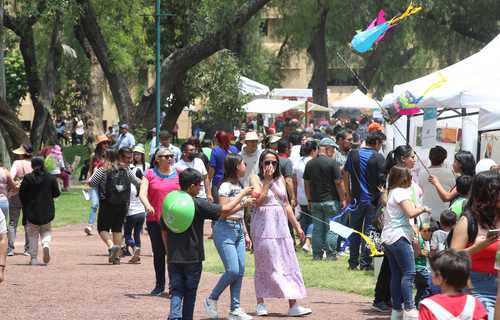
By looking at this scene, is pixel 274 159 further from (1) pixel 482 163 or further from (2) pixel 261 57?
(2) pixel 261 57

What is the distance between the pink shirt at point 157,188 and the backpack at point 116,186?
8.74 ft

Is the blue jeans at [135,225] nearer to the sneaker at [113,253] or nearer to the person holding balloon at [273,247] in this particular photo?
the sneaker at [113,253]

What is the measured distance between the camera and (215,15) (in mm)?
28672

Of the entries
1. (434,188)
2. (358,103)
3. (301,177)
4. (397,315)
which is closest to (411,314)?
(397,315)

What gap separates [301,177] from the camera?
1650cm

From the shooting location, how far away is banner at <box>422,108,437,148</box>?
1434 centimetres

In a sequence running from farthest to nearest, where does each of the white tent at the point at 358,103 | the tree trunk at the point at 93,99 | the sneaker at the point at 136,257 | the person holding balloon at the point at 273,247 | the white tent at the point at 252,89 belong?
the white tent at the point at 252,89, the tree trunk at the point at 93,99, the white tent at the point at 358,103, the sneaker at the point at 136,257, the person holding balloon at the point at 273,247

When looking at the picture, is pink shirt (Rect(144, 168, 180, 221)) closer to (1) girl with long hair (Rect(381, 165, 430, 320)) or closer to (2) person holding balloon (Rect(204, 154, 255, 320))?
(2) person holding balloon (Rect(204, 154, 255, 320))

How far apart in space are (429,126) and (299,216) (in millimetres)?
3346

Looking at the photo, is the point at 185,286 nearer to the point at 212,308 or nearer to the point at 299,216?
the point at 212,308

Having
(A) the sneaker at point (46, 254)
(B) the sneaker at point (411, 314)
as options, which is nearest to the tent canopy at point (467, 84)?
(B) the sneaker at point (411, 314)

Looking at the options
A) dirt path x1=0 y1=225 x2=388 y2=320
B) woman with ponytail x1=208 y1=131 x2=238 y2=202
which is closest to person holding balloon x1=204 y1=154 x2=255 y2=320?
dirt path x1=0 y1=225 x2=388 y2=320

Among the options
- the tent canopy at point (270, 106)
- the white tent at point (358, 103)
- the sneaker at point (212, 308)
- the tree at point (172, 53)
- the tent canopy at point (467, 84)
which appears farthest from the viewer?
the tent canopy at point (270, 106)

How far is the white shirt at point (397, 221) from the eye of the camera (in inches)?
382
